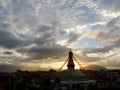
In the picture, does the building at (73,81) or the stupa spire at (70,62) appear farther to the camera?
the stupa spire at (70,62)

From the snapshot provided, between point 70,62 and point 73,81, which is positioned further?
point 70,62

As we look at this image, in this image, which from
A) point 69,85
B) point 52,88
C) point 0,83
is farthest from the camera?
point 52,88

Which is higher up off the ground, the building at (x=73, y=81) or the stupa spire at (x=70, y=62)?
the stupa spire at (x=70, y=62)

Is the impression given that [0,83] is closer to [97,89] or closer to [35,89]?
[97,89]

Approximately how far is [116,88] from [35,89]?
18.2 meters

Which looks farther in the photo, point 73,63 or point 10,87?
point 73,63

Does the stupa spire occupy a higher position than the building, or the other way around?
the stupa spire

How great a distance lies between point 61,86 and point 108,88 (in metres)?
10.8

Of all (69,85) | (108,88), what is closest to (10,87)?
(69,85)

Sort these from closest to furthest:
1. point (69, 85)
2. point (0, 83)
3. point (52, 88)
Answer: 1. point (0, 83)
2. point (69, 85)
3. point (52, 88)

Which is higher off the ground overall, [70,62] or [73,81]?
[70,62]

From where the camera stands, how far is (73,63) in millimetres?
67812

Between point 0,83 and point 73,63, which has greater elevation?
point 73,63

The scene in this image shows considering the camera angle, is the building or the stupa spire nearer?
the building
